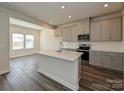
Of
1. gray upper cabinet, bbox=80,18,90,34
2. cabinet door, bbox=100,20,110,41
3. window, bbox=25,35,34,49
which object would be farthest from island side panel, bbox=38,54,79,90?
window, bbox=25,35,34,49

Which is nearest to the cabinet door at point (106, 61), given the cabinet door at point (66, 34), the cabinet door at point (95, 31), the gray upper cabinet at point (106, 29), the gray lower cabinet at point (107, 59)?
the gray lower cabinet at point (107, 59)

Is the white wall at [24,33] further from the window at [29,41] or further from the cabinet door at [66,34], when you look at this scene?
the cabinet door at [66,34]

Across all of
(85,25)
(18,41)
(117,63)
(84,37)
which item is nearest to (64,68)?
(117,63)

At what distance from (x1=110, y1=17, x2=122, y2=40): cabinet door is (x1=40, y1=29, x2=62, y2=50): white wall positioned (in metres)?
3.88

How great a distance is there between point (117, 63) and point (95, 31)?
1869 mm

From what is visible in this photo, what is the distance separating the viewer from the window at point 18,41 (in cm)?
683

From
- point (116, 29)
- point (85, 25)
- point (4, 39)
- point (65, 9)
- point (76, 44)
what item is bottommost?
point (76, 44)

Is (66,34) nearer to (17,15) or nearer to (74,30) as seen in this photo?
(74,30)

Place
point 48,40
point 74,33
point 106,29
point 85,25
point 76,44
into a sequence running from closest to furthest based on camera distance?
point 106,29 → point 85,25 → point 74,33 → point 76,44 → point 48,40

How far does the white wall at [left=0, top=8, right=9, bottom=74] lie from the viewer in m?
3.33

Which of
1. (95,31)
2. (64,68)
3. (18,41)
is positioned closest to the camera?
(64,68)

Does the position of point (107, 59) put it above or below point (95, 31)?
below

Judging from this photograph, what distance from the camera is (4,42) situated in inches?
135

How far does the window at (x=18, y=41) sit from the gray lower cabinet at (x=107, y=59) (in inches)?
234
